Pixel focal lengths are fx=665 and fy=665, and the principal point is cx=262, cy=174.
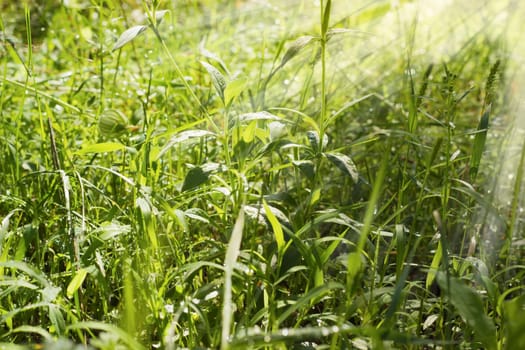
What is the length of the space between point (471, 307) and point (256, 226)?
433 mm

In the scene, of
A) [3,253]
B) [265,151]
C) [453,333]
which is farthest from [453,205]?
[3,253]

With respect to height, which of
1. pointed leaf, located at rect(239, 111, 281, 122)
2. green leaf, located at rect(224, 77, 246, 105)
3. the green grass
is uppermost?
green leaf, located at rect(224, 77, 246, 105)

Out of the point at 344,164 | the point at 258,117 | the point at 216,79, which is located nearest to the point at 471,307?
the point at 344,164

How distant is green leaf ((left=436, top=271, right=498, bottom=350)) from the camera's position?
96cm

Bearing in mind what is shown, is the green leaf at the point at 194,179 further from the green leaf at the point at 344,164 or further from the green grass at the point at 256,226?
the green leaf at the point at 344,164

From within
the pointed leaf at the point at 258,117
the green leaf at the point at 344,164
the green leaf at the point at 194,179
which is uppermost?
the pointed leaf at the point at 258,117

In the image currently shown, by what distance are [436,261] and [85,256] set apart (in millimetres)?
659

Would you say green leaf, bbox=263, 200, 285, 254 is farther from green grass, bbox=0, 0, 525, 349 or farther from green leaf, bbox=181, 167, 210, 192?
green leaf, bbox=181, 167, 210, 192

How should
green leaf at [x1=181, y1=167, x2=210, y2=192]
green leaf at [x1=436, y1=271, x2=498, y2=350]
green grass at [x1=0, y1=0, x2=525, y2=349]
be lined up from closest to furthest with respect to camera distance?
green leaf at [x1=436, y1=271, x2=498, y2=350]
green grass at [x1=0, y1=0, x2=525, y2=349]
green leaf at [x1=181, y1=167, x2=210, y2=192]

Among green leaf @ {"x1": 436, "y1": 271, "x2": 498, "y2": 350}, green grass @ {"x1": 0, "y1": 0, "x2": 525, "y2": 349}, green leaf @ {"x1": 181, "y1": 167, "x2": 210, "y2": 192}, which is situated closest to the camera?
green leaf @ {"x1": 436, "y1": 271, "x2": 498, "y2": 350}

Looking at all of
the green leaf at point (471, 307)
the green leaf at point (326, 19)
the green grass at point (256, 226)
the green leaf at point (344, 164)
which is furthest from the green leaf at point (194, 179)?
the green leaf at point (471, 307)

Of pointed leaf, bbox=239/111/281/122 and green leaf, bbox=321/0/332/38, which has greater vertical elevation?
green leaf, bbox=321/0/332/38

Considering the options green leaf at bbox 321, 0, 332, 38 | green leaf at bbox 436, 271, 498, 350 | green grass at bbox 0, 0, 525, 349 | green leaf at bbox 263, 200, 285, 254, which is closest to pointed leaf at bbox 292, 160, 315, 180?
green grass at bbox 0, 0, 525, 349

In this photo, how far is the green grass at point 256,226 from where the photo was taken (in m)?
1.12
